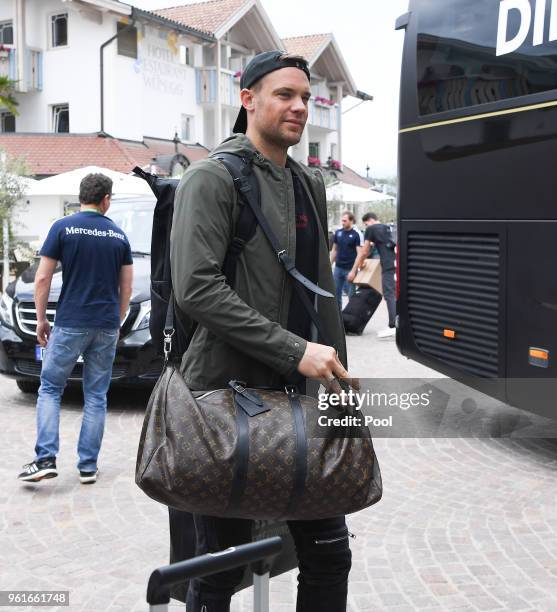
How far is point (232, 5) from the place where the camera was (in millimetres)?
35281

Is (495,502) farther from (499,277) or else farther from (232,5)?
(232,5)

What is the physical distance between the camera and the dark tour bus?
5.80 metres

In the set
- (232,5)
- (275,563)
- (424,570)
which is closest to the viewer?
(275,563)

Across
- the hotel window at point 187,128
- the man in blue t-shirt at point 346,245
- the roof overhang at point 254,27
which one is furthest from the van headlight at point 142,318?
the roof overhang at point 254,27

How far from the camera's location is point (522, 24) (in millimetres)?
5922

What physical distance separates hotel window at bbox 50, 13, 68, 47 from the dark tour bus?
2545 cm

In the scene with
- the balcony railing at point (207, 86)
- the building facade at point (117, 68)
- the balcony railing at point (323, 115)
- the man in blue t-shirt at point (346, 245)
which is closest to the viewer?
the man in blue t-shirt at point (346, 245)

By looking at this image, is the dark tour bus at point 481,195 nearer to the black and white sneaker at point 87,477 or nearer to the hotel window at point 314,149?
the black and white sneaker at point 87,477

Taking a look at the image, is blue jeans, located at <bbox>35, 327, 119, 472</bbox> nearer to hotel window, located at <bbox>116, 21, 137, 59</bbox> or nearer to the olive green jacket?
the olive green jacket

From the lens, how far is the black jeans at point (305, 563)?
256cm

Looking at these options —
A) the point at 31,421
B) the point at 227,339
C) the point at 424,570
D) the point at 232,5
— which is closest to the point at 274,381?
the point at 227,339

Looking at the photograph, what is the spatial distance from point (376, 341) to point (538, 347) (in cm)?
726

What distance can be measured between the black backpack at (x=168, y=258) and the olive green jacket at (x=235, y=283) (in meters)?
0.03

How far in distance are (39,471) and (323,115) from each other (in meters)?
38.4
